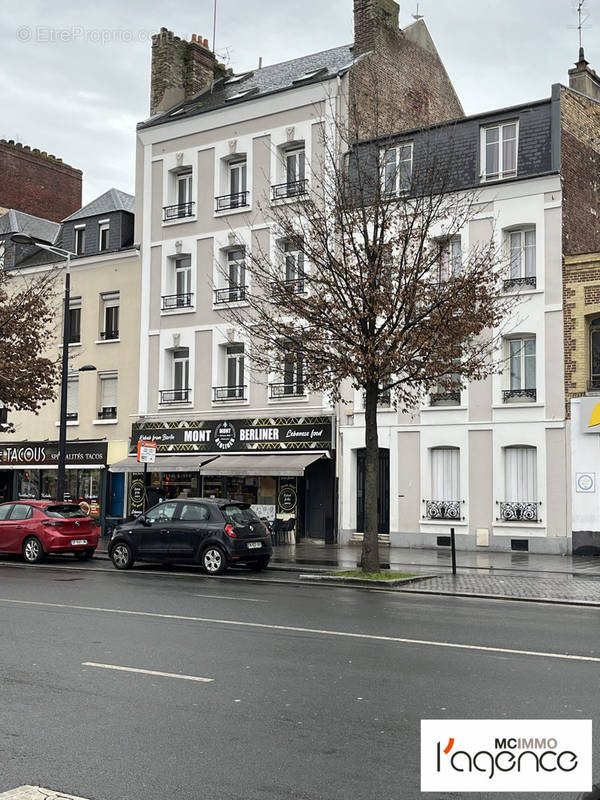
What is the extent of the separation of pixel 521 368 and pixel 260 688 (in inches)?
790

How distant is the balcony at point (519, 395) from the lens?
2605 cm

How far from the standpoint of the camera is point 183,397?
108 feet

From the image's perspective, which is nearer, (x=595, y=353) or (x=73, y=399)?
(x=595, y=353)

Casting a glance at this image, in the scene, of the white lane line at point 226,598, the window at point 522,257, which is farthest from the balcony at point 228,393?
the white lane line at point 226,598

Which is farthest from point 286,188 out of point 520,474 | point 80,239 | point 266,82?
point 520,474

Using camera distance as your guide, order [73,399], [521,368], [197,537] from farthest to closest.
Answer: [73,399] → [521,368] → [197,537]

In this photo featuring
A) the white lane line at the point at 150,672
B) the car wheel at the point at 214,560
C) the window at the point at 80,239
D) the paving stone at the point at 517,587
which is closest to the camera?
the white lane line at the point at 150,672

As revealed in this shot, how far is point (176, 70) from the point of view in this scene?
37.5 metres

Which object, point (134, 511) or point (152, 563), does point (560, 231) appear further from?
point (134, 511)

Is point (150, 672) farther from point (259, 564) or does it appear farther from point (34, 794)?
point (259, 564)

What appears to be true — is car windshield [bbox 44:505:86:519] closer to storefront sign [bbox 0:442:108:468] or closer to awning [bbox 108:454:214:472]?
awning [bbox 108:454:214:472]

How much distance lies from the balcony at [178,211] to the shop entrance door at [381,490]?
11.4 m

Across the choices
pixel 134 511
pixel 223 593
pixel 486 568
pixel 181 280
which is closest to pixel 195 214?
pixel 181 280

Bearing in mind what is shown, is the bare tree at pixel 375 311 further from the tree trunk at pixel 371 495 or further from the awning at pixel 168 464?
the awning at pixel 168 464
